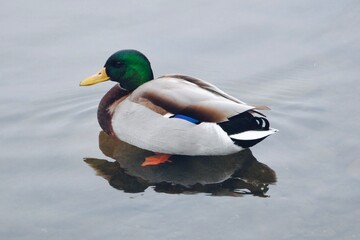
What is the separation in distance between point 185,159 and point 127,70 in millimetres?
927

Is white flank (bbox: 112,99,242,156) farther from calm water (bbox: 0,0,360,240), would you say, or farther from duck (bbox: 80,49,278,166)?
calm water (bbox: 0,0,360,240)

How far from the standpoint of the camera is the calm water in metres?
5.20

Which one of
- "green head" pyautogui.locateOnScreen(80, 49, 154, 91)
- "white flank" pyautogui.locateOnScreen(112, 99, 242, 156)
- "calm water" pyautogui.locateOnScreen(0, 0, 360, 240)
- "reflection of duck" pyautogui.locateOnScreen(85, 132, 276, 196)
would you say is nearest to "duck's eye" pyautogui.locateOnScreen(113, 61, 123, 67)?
"green head" pyautogui.locateOnScreen(80, 49, 154, 91)

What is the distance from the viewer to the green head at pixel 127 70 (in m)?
6.52

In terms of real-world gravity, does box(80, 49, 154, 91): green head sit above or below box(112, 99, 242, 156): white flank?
above

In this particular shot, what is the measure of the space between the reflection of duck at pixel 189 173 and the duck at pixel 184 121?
0.28ft

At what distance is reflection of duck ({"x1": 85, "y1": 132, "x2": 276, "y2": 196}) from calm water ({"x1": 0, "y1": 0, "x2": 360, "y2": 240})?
1 centimetres

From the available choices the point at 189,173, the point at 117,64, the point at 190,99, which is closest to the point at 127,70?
the point at 117,64

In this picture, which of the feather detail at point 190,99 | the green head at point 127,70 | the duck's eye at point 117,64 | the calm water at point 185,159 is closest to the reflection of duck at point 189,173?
the calm water at point 185,159

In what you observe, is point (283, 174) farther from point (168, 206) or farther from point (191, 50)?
point (191, 50)

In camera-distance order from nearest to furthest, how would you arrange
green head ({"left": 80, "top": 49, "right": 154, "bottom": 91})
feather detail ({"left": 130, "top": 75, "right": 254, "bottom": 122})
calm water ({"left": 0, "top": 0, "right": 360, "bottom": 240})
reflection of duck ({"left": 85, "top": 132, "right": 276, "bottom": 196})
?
1. calm water ({"left": 0, "top": 0, "right": 360, "bottom": 240})
2. reflection of duck ({"left": 85, "top": 132, "right": 276, "bottom": 196})
3. feather detail ({"left": 130, "top": 75, "right": 254, "bottom": 122})
4. green head ({"left": 80, "top": 49, "right": 154, "bottom": 91})

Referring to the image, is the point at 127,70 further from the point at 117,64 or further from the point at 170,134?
the point at 170,134

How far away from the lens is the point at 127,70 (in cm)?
655

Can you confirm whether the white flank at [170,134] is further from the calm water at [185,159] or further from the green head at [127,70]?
the green head at [127,70]
